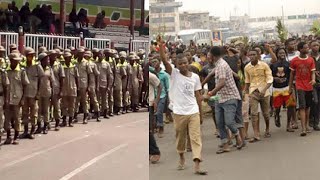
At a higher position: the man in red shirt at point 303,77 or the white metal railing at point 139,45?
the white metal railing at point 139,45

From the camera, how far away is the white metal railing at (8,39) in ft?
4.43

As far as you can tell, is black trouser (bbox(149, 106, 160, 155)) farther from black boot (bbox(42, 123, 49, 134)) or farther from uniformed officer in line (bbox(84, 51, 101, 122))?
black boot (bbox(42, 123, 49, 134))

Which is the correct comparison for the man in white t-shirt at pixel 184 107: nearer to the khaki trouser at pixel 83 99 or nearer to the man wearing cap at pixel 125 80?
the man wearing cap at pixel 125 80

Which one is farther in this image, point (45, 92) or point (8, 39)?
point (45, 92)

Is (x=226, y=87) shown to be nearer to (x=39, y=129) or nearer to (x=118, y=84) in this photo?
(x=118, y=84)

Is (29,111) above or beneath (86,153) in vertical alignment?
above

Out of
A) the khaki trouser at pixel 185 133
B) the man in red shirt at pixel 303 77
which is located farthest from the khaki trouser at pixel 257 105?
the khaki trouser at pixel 185 133

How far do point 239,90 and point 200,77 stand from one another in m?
0.51

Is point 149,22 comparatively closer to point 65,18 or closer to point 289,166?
point 65,18

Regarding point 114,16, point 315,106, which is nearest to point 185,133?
point 114,16

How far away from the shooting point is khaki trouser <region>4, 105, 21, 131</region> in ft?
4.92

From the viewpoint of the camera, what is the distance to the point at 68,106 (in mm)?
1592

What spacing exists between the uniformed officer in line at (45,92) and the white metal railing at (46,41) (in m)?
0.08

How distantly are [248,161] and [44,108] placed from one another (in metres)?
0.82
